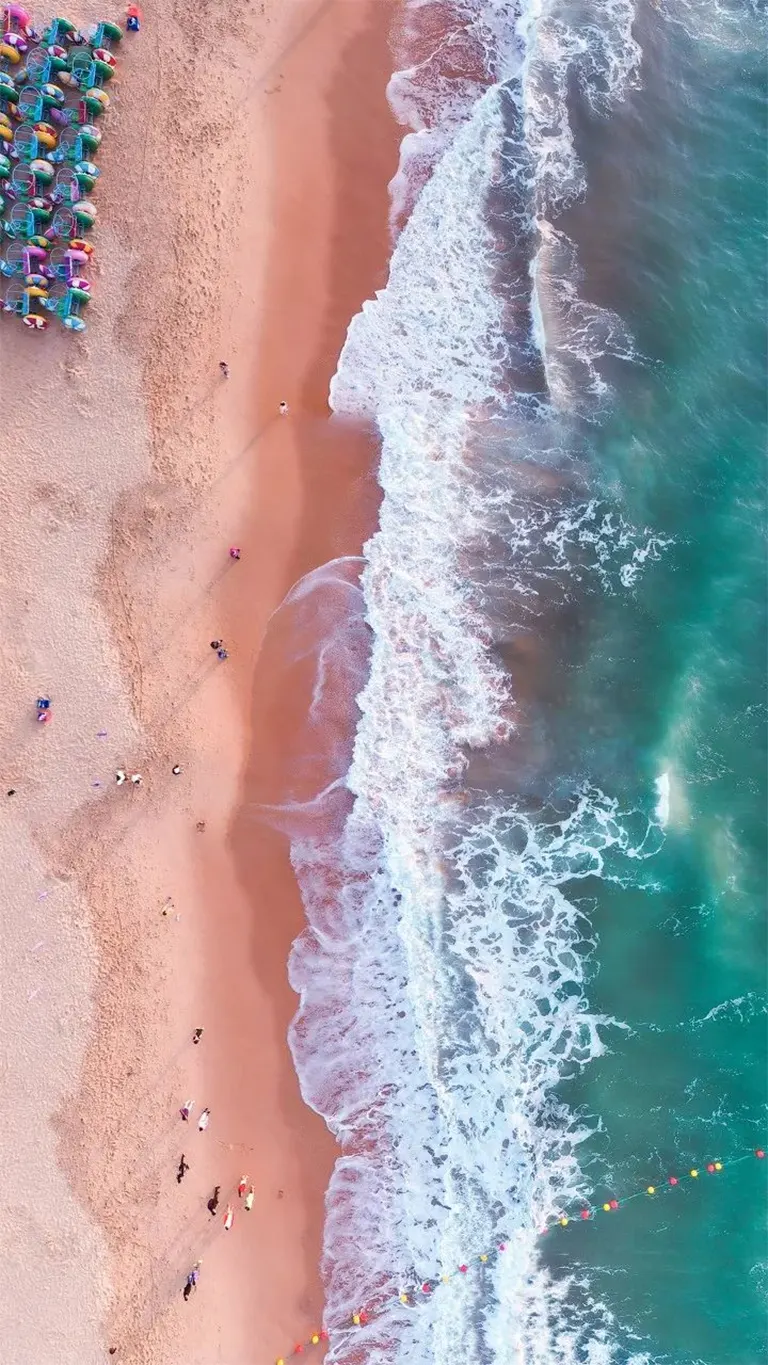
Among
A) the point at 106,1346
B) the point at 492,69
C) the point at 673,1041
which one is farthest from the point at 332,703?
the point at 492,69

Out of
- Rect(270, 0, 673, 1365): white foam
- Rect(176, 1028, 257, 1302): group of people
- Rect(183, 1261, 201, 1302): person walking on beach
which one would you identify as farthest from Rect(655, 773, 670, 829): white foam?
Rect(183, 1261, 201, 1302): person walking on beach

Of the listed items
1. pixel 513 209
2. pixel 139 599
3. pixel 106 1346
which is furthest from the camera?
pixel 513 209

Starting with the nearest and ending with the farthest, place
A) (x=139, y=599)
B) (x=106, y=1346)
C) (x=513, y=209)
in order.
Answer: (x=106, y=1346), (x=139, y=599), (x=513, y=209)

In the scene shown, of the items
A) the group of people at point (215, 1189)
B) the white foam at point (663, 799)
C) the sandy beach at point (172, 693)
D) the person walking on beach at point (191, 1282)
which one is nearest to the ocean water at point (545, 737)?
the white foam at point (663, 799)

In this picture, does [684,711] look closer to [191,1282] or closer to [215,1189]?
[215,1189]

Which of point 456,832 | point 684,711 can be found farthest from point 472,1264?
point 684,711

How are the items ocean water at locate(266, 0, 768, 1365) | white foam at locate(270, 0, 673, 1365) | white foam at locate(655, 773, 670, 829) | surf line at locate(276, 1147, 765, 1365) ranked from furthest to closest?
white foam at locate(655, 773, 670, 829), ocean water at locate(266, 0, 768, 1365), white foam at locate(270, 0, 673, 1365), surf line at locate(276, 1147, 765, 1365)

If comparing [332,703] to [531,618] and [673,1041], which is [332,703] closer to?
[531,618]

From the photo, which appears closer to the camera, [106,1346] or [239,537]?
[106,1346]

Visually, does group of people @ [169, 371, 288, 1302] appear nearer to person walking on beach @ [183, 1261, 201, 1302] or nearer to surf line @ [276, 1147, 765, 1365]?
person walking on beach @ [183, 1261, 201, 1302]
